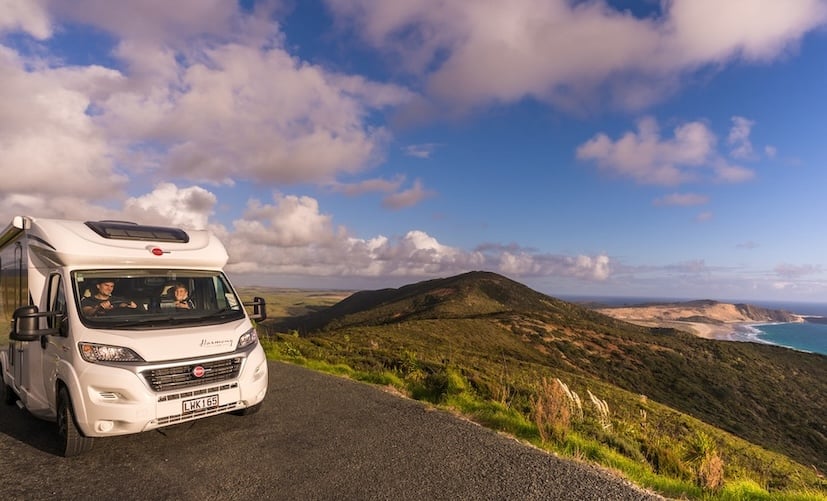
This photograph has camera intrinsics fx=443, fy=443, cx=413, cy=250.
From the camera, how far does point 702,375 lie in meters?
50.4

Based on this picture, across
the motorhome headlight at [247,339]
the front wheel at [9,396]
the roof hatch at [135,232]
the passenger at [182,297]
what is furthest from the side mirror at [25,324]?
the front wheel at [9,396]

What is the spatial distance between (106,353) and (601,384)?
34.2 m

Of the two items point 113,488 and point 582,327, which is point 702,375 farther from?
point 113,488

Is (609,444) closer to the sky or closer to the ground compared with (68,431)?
closer to the ground

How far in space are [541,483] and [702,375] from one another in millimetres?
56039

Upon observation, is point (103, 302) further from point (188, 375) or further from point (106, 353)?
point (188, 375)

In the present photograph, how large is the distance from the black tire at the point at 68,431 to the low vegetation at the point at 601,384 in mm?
6087

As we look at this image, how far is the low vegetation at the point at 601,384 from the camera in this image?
7.41m

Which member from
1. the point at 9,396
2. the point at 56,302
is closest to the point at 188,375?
the point at 56,302

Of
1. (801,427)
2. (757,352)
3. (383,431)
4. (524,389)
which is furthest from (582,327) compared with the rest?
(383,431)

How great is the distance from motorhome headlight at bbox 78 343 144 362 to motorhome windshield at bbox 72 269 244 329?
39 cm

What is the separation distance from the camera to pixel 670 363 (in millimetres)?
52219

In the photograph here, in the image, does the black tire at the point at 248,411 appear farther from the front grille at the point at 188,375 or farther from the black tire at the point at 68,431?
the black tire at the point at 68,431

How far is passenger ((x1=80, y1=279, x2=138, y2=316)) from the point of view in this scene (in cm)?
634
